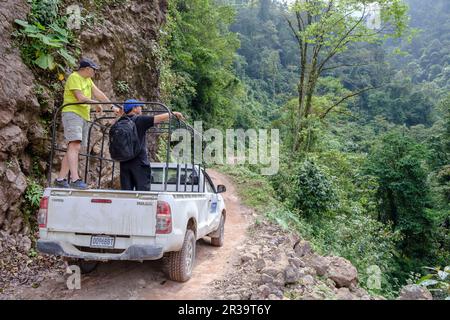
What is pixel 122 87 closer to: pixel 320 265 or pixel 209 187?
pixel 209 187

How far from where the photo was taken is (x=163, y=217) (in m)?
4.03

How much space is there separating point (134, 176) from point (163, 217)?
1.29 metres

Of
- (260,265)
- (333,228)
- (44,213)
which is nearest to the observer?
(44,213)

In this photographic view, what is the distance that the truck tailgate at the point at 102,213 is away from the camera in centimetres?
399

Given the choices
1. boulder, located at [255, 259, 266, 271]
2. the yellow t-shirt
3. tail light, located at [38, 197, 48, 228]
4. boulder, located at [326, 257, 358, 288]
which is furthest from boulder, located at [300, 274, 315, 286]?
the yellow t-shirt

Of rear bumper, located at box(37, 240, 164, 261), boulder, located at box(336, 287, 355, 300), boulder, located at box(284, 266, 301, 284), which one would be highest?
rear bumper, located at box(37, 240, 164, 261)

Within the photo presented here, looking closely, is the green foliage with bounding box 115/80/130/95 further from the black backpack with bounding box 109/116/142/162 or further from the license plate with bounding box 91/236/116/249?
the license plate with bounding box 91/236/116/249

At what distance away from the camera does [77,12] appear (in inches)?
296

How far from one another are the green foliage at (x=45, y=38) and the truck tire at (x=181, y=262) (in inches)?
166

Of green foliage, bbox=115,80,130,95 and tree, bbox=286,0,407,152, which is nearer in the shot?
green foliage, bbox=115,80,130,95

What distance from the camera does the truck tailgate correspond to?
13.1 ft

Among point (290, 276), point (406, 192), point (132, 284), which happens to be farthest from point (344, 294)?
point (406, 192)

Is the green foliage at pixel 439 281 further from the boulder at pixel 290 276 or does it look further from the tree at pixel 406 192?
the tree at pixel 406 192

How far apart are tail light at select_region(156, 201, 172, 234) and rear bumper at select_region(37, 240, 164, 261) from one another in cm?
21
